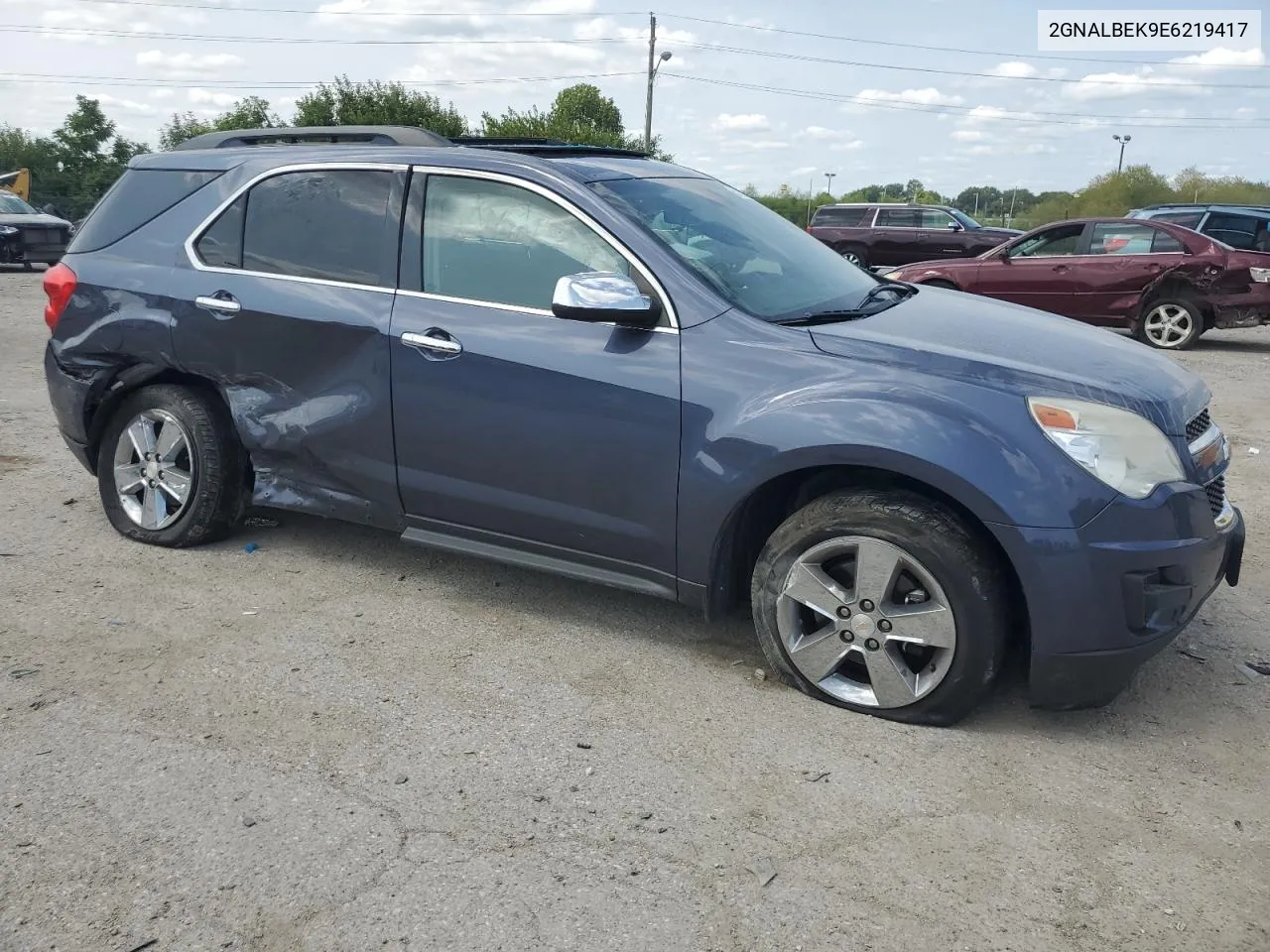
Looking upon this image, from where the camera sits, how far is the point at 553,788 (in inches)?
122

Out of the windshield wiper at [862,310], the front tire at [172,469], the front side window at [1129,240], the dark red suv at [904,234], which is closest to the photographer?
the windshield wiper at [862,310]

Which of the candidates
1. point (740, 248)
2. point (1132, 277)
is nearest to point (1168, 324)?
point (1132, 277)

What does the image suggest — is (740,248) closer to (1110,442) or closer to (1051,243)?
(1110,442)

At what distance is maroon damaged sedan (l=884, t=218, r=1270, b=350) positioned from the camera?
12102mm

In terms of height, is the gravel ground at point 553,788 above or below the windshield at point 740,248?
below

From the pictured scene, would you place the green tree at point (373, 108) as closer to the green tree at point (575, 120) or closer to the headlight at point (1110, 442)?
the green tree at point (575, 120)

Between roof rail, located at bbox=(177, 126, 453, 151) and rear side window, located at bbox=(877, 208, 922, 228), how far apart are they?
18128mm

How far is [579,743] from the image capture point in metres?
3.35

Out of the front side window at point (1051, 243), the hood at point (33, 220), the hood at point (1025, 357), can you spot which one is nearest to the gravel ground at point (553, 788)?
the hood at point (1025, 357)

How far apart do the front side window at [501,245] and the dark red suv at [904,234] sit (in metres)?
17.6

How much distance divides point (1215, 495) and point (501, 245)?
Answer: 8.39ft

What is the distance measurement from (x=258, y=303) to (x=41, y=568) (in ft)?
5.05

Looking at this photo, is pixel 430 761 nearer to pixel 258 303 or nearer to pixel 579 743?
pixel 579 743

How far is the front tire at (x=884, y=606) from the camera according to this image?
3.28 meters
